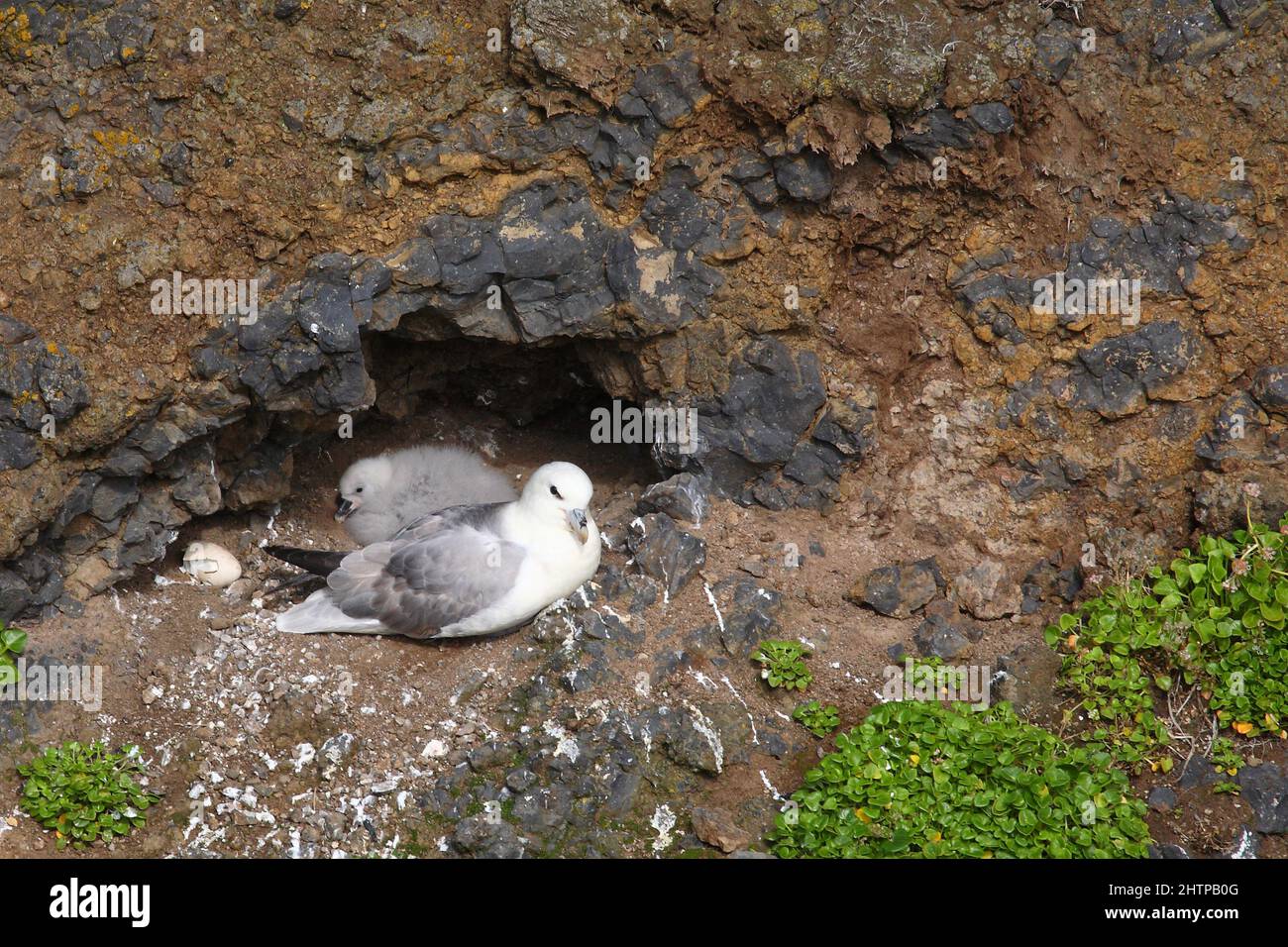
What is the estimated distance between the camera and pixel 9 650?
225 inches

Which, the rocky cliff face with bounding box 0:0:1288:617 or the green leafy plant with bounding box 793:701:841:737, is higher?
the rocky cliff face with bounding box 0:0:1288:617

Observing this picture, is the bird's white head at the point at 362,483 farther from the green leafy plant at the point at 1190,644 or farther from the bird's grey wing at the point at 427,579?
the green leafy plant at the point at 1190,644

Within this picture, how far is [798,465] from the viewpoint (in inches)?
269

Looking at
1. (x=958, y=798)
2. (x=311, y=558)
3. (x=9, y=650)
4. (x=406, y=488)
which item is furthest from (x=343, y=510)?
(x=958, y=798)

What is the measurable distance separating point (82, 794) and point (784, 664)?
307cm

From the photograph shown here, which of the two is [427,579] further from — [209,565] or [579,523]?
[209,565]

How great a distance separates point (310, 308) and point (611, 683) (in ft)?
7.38

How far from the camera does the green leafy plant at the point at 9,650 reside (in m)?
5.64

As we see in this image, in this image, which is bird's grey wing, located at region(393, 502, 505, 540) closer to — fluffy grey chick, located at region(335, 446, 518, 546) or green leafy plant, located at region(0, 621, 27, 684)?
fluffy grey chick, located at region(335, 446, 518, 546)

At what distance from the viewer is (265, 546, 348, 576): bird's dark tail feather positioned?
6.39m

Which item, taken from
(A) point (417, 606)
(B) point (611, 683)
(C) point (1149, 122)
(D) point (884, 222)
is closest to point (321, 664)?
(A) point (417, 606)

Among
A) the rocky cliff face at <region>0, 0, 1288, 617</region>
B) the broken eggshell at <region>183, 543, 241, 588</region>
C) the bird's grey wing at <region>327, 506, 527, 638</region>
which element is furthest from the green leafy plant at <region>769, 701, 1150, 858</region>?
the broken eggshell at <region>183, 543, 241, 588</region>

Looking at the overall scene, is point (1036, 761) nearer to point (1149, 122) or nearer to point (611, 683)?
point (611, 683)

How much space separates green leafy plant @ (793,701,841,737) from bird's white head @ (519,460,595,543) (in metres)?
1.34
